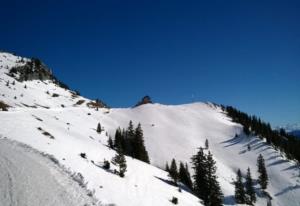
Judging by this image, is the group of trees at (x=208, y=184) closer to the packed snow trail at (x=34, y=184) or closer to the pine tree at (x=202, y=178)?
the pine tree at (x=202, y=178)

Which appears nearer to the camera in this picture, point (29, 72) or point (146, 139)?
point (146, 139)

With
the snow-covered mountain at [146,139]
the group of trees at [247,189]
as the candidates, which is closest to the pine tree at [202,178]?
the snow-covered mountain at [146,139]

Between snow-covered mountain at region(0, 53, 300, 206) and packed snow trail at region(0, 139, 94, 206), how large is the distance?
97.1 inches

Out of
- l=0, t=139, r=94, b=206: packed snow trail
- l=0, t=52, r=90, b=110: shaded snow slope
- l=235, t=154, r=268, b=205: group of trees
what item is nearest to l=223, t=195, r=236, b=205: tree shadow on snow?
l=235, t=154, r=268, b=205: group of trees

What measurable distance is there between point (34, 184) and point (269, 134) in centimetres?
14504

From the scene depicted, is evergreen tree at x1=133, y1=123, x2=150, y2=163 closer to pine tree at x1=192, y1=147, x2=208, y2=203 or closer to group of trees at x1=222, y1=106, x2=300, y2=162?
pine tree at x1=192, y1=147, x2=208, y2=203

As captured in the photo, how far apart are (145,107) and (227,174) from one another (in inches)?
3776

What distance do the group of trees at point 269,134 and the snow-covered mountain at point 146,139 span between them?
5.30m

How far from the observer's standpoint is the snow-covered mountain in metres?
35.6

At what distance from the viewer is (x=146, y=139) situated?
13312 centimetres

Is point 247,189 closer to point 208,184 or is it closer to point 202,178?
point 202,178

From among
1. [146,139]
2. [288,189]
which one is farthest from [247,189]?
[146,139]

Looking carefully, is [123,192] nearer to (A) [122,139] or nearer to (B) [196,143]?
(A) [122,139]

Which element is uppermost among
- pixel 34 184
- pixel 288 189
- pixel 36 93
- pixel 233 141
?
pixel 36 93
